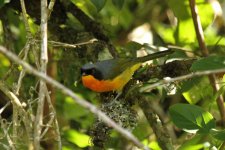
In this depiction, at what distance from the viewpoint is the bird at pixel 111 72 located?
382 cm

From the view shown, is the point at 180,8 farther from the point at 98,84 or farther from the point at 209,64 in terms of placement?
the point at 209,64

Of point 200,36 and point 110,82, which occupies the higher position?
point 200,36

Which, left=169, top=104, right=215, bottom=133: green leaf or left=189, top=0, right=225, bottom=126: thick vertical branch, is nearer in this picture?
left=169, top=104, right=215, bottom=133: green leaf

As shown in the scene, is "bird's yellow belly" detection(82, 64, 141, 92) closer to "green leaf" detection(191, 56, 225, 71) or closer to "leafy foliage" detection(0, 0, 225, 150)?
"leafy foliage" detection(0, 0, 225, 150)

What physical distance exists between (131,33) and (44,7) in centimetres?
352

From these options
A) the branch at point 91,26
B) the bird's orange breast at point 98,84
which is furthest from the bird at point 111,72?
the branch at point 91,26

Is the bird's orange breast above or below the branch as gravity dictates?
below

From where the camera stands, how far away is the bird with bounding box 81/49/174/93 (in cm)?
382

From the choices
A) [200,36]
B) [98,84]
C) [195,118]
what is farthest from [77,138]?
[195,118]

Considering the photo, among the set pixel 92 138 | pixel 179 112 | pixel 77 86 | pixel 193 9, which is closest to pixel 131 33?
pixel 77 86

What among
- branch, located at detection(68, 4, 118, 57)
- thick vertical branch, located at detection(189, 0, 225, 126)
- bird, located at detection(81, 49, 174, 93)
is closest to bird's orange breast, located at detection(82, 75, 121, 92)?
bird, located at detection(81, 49, 174, 93)

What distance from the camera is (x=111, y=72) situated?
4273 mm

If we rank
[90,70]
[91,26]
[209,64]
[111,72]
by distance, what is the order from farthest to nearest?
[111,72] → [91,26] → [90,70] → [209,64]

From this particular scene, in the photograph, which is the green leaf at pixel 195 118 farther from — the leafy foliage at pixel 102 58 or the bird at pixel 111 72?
the bird at pixel 111 72
